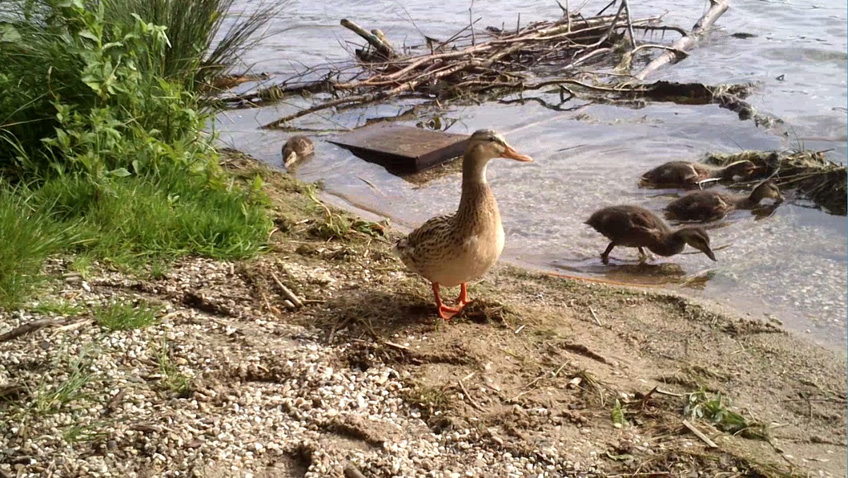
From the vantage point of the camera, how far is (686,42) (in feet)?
39.1

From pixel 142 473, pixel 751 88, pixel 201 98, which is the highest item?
pixel 201 98

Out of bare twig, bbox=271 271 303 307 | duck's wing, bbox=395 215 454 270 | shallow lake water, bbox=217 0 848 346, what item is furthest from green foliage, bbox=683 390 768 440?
bare twig, bbox=271 271 303 307

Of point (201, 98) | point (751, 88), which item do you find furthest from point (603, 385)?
point (751, 88)

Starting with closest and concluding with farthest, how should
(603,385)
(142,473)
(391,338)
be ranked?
(142,473) → (603,385) → (391,338)

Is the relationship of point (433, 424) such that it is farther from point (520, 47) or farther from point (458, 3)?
point (458, 3)

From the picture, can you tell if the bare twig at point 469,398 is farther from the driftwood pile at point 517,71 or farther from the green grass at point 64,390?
the driftwood pile at point 517,71

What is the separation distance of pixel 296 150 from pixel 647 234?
369 centimetres

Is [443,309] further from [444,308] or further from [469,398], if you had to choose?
[469,398]

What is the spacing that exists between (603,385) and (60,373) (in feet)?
7.17

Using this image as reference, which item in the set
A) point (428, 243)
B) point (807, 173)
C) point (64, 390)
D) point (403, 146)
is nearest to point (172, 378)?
point (64, 390)

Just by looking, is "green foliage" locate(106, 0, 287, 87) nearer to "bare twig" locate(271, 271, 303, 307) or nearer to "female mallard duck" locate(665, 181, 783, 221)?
"bare twig" locate(271, 271, 303, 307)

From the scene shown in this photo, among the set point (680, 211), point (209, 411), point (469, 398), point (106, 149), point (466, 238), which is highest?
point (106, 149)

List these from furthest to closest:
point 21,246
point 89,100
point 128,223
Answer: point 89,100, point 128,223, point 21,246

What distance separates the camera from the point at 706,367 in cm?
388
